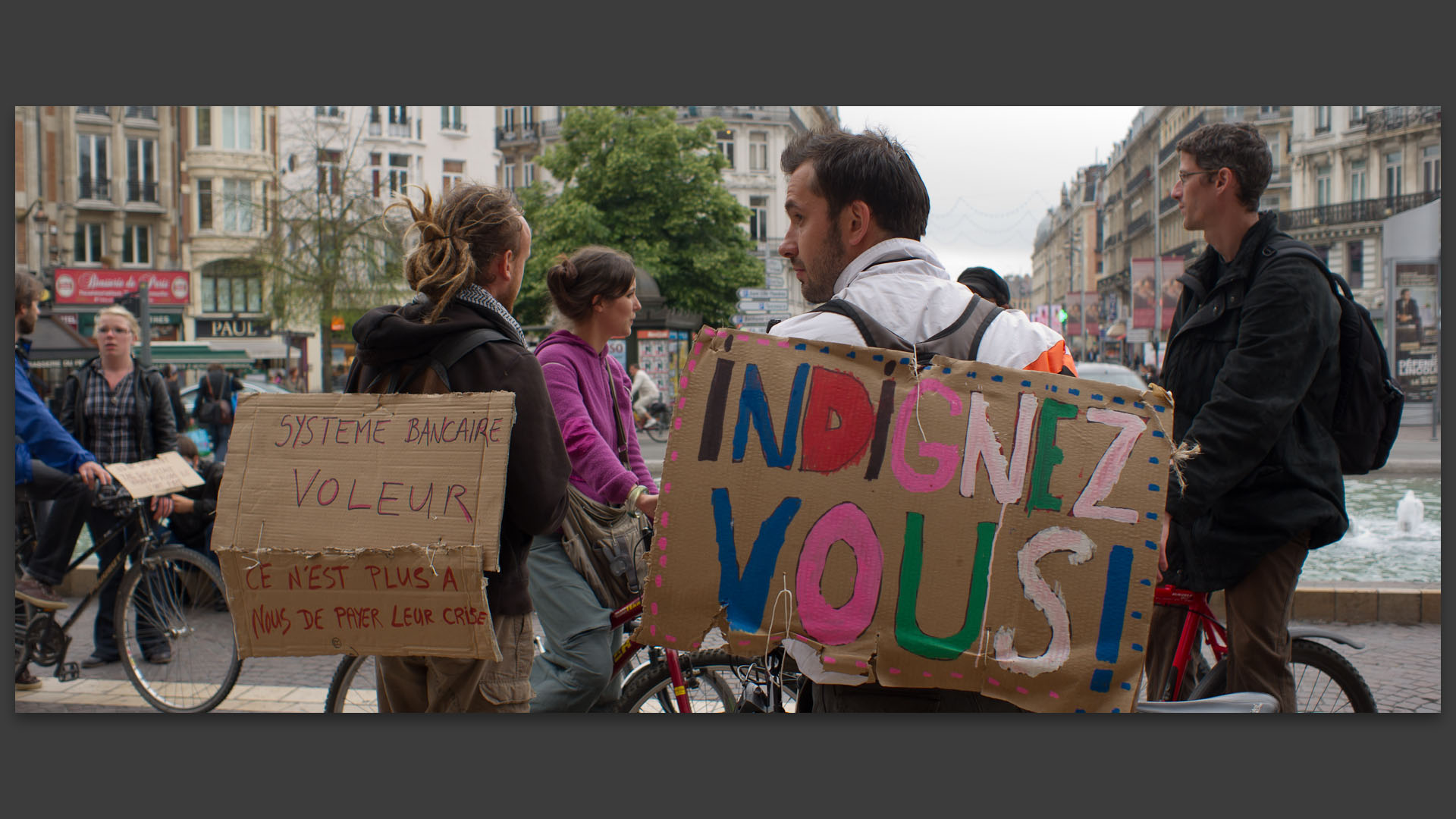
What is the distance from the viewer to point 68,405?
18.4 feet

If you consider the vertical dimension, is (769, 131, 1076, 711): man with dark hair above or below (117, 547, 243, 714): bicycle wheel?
above

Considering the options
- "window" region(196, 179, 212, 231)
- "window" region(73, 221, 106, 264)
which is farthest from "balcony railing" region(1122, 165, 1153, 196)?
"window" region(73, 221, 106, 264)

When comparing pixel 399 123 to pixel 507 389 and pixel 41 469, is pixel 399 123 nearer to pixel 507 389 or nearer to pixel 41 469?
pixel 41 469

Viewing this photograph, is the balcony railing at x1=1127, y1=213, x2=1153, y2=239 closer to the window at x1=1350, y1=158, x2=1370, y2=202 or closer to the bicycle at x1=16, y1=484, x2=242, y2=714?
the window at x1=1350, y1=158, x2=1370, y2=202

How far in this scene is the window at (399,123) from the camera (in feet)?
162

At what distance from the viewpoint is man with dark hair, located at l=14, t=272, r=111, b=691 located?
496cm

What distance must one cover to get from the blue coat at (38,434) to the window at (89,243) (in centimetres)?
4310

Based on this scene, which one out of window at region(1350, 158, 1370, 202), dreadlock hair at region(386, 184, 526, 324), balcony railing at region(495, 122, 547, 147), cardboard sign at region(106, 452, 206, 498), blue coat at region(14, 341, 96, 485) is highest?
balcony railing at region(495, 122, 547, 147)

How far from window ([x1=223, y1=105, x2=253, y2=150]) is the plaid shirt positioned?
136 ft

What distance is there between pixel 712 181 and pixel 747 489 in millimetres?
37215

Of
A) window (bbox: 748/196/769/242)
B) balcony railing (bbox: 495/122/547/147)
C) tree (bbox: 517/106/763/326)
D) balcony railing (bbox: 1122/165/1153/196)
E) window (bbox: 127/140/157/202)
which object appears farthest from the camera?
→ balcony railing (bbox: 1122/165/1153/196)

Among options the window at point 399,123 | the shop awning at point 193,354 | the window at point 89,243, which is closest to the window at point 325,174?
the shop awning at point 193,354

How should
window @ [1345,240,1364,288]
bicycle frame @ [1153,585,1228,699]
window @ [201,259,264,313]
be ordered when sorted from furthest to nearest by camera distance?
window @ [201,259,264,313] < window @ [1345,240,1364,288] < bicycle frame @ [1153,585,1228,699]

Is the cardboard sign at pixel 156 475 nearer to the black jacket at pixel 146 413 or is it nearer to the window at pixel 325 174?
the black jacket at pixel 146 413
